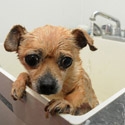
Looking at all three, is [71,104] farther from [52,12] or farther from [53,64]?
[52,12]

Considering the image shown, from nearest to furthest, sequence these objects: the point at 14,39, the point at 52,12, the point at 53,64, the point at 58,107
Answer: the point at 58,107 < the point at 53,64 < the point at 14,39 < the point at 52,12

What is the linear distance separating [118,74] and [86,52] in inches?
13.2

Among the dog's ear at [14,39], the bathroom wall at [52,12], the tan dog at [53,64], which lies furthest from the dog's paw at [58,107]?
the bathroom wall at [52,12]

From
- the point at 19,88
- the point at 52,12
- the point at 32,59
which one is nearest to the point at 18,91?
the point at 19,88

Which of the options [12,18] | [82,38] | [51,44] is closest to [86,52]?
[12,18]

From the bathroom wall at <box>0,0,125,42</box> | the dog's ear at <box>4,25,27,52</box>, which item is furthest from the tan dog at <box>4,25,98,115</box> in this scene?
the bathroom wall at <box>0,0,125,42</box>

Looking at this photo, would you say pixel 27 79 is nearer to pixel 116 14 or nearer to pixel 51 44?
pixel 51 44

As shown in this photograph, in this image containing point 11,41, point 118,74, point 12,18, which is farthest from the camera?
point 12,18

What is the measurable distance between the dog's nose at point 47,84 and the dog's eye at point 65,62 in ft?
0.29

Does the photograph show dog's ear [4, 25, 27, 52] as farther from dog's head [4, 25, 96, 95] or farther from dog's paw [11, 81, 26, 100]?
dog's paw [11, 81, 26, 100]

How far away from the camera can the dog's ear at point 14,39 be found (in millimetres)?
924

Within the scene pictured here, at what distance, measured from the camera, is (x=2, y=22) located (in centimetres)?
181

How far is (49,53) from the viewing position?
0.82 metres

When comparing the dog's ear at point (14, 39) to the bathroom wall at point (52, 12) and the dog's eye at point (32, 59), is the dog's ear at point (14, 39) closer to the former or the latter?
the dog's eye at point (32, 59)
